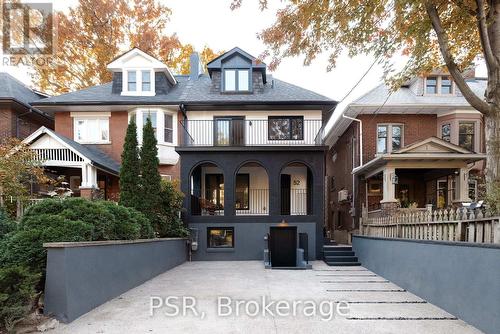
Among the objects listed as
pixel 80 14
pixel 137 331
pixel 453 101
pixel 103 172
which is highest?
pixel 80 14

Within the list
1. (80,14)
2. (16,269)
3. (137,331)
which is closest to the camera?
(16,269)

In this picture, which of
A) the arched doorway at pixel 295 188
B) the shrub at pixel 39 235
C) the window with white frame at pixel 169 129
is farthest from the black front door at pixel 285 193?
the shrub at pixel 39 235

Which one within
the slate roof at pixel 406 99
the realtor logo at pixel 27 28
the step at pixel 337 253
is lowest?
the step at pixel 337 253

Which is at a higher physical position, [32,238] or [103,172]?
[103,172]

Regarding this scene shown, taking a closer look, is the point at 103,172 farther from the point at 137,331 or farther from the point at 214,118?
the point at 137,331

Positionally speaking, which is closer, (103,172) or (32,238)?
(32,238)

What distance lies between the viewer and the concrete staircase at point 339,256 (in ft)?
39.6

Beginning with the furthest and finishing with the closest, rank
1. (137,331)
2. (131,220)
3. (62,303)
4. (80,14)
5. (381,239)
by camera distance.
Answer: (80,14) → (381,239) → (131,220) → (62,303) → (137,331)

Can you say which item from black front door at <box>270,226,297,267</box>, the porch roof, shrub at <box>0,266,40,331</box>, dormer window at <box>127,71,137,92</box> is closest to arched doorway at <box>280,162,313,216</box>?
the porch roof

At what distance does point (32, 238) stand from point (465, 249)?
24.3ft

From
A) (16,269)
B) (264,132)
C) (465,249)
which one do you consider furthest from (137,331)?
(264,132)

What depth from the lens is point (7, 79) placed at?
17.2m

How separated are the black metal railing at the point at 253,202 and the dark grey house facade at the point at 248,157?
0.16 ft

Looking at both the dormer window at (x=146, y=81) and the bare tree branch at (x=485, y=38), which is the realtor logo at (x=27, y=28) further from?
the bare tree branch at (x=485, y=38)
